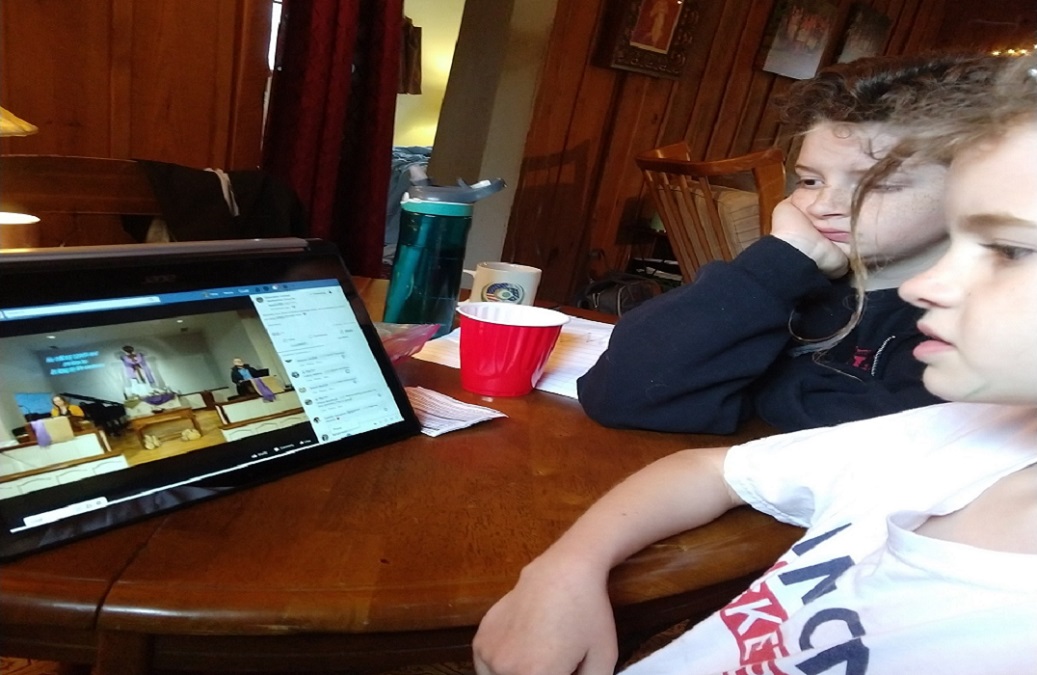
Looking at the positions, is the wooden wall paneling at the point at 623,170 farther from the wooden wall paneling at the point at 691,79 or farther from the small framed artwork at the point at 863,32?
the small framed artwork at the point at 863,32

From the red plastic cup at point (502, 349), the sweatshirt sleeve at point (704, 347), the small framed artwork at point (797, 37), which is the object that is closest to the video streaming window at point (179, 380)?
the red plastic cup at point (502, 349)

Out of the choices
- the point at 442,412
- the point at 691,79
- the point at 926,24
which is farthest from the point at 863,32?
the point at 442,412

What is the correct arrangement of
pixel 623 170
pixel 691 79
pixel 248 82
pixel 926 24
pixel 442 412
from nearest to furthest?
pixel 442 412 → pixel 248 82 → pixel 623 170 → pixel 691 79 → pixel 926 24

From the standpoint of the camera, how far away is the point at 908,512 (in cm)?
53

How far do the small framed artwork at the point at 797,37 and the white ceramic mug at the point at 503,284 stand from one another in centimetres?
295

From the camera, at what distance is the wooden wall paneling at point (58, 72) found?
143cm

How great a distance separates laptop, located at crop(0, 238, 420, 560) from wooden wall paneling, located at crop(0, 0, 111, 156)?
48.8 inches

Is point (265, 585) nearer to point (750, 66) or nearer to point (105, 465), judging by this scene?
point (105, 465)

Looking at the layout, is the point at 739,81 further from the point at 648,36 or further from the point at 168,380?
the point at 168,380

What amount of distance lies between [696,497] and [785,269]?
12.1 inches

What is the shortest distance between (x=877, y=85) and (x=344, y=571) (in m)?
0.89

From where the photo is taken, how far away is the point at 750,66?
342 cm

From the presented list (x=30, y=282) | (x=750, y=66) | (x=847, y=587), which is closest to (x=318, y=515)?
(x=30, y=282)

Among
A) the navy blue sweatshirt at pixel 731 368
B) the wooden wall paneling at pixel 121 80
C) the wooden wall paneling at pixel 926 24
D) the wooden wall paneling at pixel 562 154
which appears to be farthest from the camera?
the wooden wall paneling at pixel 926 24
